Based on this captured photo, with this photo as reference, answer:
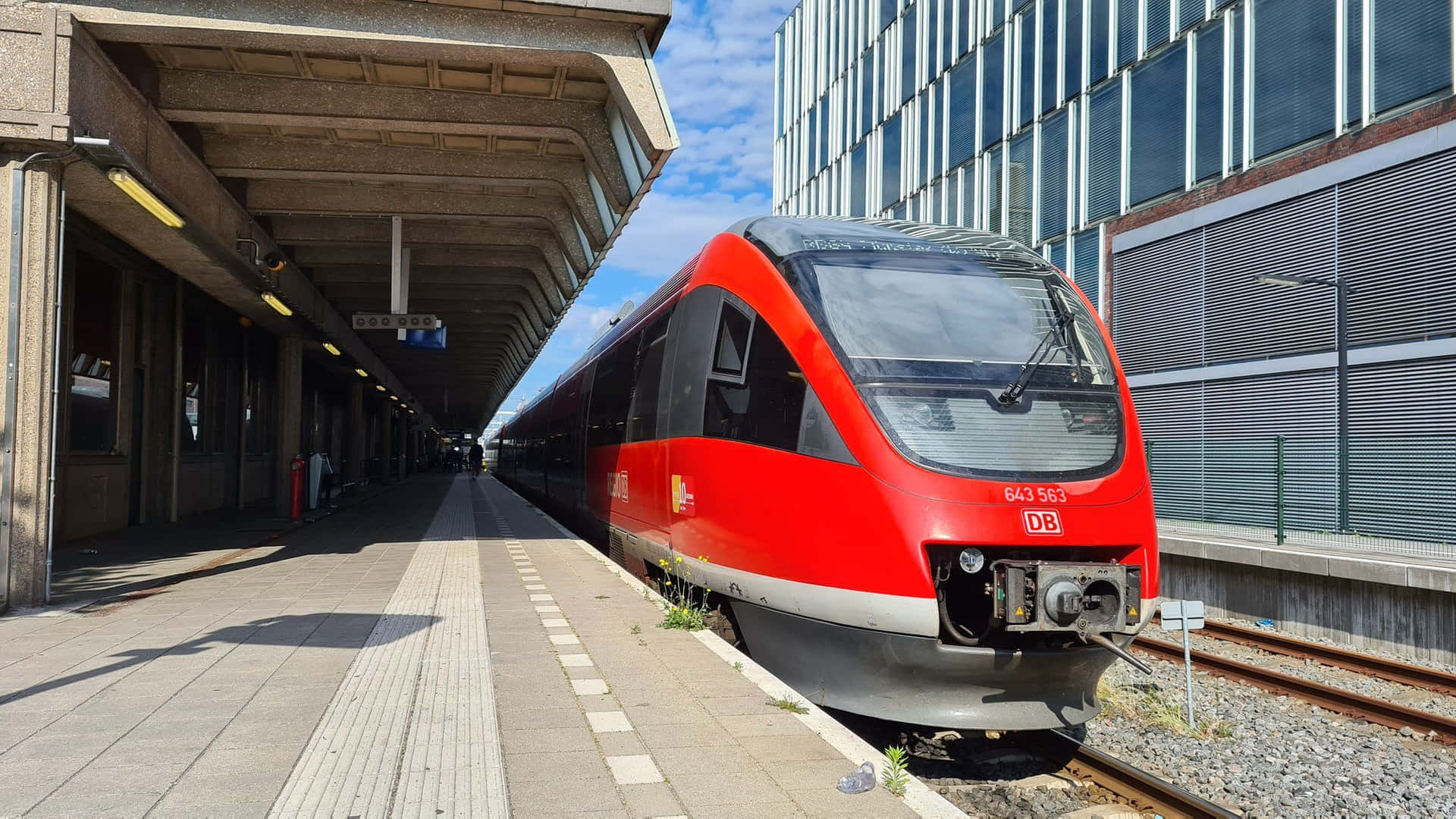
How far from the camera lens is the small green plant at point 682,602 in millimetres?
7488

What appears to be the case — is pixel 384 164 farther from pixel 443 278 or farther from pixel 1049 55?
pixel 1049 55

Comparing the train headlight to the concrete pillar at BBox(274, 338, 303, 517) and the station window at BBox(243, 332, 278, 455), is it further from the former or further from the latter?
the station window at BBox(243, 332, 278, 455)

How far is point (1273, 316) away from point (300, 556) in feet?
54.3

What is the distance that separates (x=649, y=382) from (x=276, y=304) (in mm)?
9537

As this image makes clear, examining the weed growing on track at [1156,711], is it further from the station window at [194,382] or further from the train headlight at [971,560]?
the station window at [194,382]

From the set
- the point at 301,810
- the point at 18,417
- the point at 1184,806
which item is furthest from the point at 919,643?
the point at 18,417

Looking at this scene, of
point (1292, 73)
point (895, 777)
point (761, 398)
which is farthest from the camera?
point (1292, 73)

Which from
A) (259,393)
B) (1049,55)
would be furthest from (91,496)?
(1049,55)

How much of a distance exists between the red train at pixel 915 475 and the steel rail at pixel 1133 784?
36 cm

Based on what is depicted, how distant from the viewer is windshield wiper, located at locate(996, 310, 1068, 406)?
5941 millimetres

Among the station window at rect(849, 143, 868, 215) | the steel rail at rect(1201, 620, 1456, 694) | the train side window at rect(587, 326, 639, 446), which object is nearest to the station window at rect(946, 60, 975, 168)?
the station window at rect(849, 143, 868, 215)

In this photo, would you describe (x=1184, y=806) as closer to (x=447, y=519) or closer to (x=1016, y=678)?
(x=1016, y=678)

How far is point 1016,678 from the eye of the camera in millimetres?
5344

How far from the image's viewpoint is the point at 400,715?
500cm
